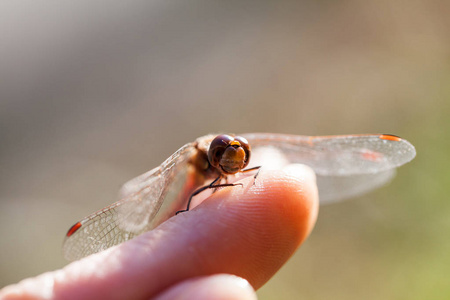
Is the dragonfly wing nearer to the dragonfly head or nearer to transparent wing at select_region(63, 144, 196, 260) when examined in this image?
the dragonfly head

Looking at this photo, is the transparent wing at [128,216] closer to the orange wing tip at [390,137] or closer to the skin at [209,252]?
the skin at [209,252]

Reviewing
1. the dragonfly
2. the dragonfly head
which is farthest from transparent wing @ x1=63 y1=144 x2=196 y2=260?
the dragonfly head

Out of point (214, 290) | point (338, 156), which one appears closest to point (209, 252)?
point (214, 290)

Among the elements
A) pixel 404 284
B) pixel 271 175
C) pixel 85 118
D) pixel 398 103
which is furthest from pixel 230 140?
pixel 85 118

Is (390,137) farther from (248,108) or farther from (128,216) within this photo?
(248,108)

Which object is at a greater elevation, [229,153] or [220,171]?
[229,153]

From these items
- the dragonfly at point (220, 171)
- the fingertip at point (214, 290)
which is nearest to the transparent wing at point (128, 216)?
the dragonfly at point (220, 171)
